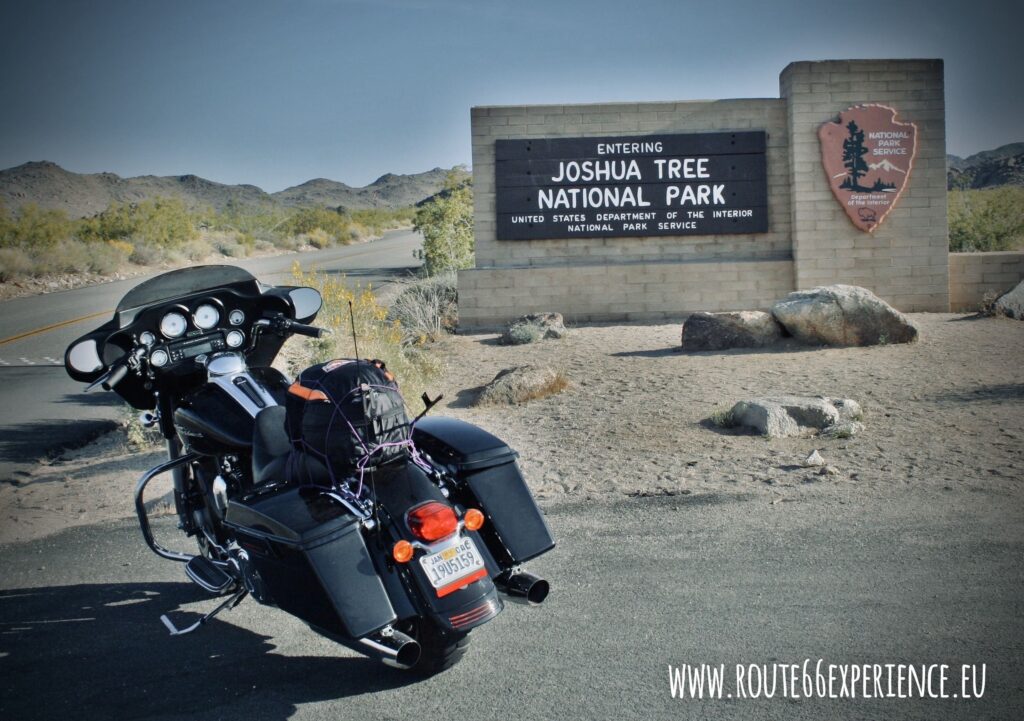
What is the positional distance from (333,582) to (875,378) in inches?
335

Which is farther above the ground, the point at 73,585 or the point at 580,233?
the point at 580,233

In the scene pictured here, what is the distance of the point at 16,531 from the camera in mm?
6699

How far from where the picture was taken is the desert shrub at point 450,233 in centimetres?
2191

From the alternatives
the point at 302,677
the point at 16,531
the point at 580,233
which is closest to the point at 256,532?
the point at 302,677

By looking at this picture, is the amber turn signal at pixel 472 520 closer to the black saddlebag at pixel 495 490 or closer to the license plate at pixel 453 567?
the license plate at pixel 453 567

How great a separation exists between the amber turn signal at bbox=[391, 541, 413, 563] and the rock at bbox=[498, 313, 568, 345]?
34.8 ft

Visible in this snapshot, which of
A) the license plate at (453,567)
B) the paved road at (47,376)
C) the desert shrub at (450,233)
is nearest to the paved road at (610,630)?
the license plate at (453,567)

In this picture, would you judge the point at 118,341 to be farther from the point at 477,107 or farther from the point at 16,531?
the point at 477,107

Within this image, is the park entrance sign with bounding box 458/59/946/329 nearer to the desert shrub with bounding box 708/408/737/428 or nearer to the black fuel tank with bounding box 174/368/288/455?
the desert shrub with bounding box 708/408/737/428

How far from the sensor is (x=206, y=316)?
5.07 metres

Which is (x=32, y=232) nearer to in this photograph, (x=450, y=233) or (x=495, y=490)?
(x=450, y=233)

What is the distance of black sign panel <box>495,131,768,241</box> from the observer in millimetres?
15938

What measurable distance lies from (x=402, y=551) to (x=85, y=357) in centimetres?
225

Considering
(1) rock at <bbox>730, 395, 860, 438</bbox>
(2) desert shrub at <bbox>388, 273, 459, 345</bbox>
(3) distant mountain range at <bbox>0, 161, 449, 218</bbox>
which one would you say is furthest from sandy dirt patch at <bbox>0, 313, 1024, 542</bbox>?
(3) distant mountain range at <bbox>0, 161, 449, 218</bbox>
